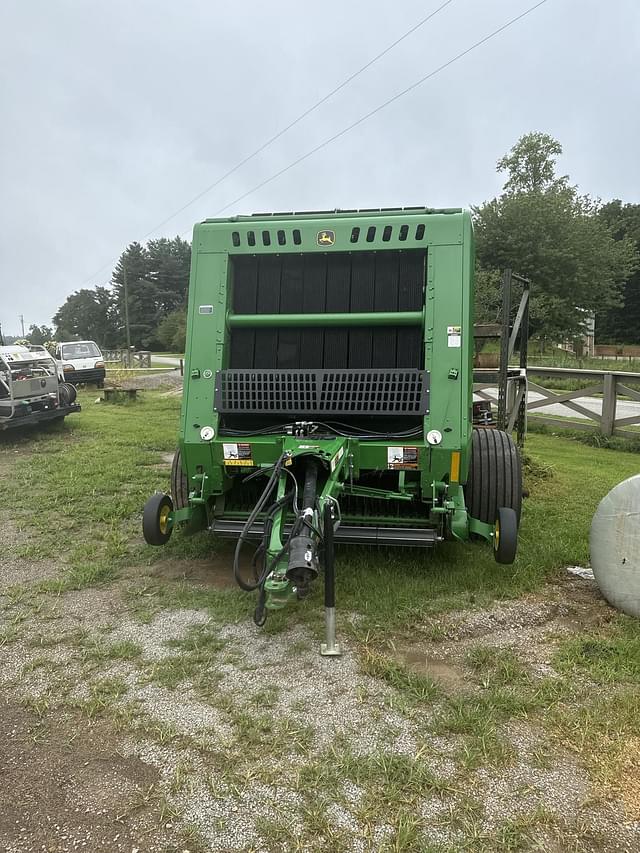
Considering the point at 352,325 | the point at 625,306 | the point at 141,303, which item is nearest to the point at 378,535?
the point at 352,325

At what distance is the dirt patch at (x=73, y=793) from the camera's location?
217cm

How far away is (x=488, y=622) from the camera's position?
149 inches

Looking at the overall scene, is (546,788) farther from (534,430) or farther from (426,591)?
(534,430)

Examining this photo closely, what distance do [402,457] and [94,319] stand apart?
90.6m

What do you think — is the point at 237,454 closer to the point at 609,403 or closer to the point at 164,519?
the point at 164,519

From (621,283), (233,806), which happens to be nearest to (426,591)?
(233,806)

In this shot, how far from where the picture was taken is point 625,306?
5194 centimetres

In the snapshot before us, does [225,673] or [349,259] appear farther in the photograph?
[349,259]

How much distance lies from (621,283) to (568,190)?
7640 millimetres

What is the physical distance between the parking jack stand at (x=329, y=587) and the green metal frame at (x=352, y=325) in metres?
0.57

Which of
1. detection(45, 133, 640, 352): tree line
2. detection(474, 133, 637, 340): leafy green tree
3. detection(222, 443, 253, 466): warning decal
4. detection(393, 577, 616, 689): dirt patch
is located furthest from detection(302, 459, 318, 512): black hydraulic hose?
detection(474, 133, 637, 340): leafy green tree

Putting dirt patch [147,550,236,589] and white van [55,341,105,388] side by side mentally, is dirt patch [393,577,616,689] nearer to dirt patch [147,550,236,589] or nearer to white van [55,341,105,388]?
dirt patch [147,550,236,589]

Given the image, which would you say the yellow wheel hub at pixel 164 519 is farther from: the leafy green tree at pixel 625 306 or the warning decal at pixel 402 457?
the leafy green tree at pixel 625 306

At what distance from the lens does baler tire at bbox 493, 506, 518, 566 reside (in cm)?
398
